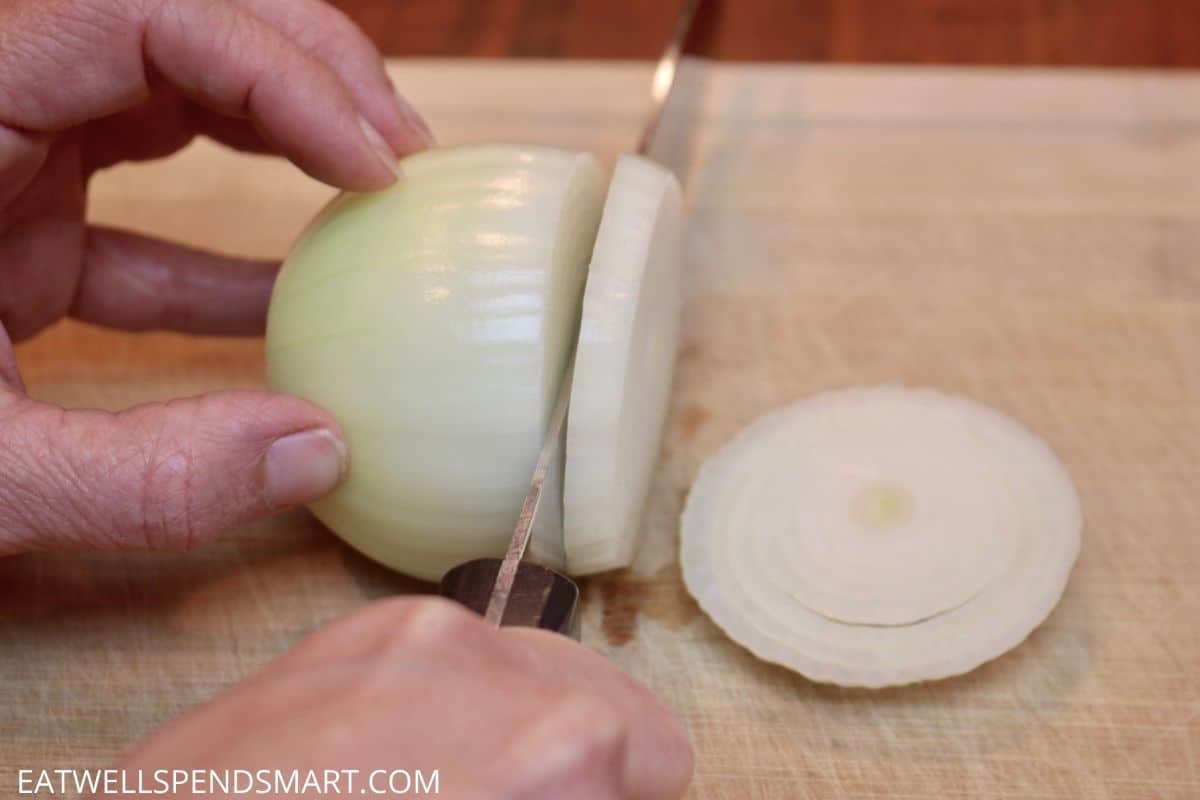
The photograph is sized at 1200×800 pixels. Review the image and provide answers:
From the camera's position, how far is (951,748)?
3.93 ft

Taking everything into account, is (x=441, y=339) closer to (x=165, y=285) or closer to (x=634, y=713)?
(x=634, y=713)

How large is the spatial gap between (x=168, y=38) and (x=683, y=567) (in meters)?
0.76

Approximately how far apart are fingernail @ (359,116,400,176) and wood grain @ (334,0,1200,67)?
3.15 feet

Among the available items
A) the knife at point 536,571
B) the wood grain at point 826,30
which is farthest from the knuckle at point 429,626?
the wood grain at point 826,30

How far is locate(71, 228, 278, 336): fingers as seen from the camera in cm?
159

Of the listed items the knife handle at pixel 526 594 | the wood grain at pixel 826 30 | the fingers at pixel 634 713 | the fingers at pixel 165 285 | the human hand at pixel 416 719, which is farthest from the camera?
the wood grain at pixel 826 30

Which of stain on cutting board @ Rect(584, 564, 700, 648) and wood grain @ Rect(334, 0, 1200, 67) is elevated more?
wood grain @ Rect(334, 0, 1200, 67)

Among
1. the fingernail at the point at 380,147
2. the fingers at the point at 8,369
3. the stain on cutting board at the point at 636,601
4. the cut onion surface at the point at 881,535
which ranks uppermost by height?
the fingernail at the point at 380,147

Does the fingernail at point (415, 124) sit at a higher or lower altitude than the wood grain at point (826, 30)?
higher

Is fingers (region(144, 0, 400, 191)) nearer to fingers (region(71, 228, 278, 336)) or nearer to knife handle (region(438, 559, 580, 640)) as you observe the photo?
fingers (region(71, 228, 278, 336))

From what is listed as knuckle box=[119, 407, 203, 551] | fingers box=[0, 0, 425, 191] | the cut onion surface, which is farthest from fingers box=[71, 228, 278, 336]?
the cut onion surface

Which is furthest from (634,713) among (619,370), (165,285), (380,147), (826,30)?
(826,30)

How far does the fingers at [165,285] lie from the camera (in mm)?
1592

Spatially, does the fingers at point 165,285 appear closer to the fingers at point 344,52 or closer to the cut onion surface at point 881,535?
the fingers at point 344,52
